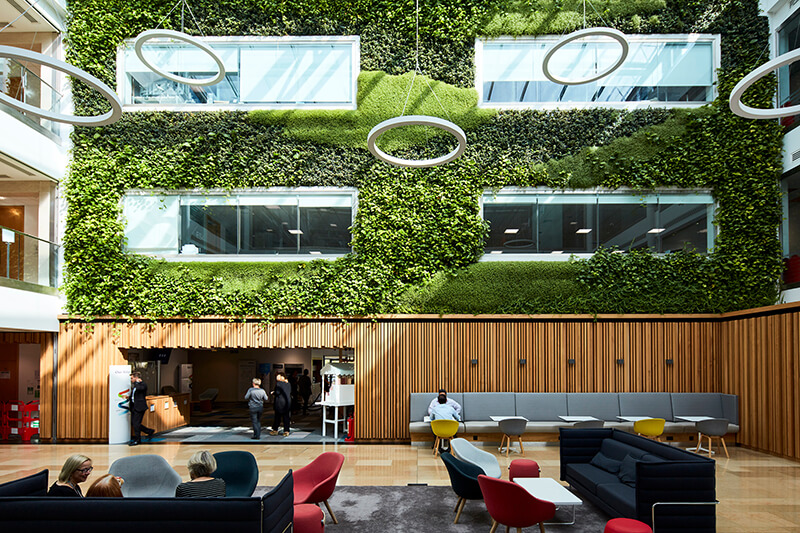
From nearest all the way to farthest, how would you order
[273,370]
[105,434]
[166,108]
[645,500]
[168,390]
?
[645,500]
[105,434]
[166,108]
[168,390]
[273,370]

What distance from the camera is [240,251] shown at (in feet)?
41.3

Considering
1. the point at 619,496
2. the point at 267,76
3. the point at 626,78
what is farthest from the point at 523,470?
the point at 267,76

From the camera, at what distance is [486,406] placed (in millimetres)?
11523

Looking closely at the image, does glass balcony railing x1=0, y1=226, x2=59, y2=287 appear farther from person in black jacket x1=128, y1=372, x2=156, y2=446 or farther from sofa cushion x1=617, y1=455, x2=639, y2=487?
sofa cushion x1=617, y1=455, x2=639, y2=487

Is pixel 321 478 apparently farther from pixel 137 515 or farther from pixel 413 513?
pixel 137 515

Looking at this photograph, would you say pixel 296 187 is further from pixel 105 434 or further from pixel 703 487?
pixel 703 487

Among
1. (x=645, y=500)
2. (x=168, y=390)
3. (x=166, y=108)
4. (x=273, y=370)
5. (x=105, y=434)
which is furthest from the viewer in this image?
(x=273, y=370)

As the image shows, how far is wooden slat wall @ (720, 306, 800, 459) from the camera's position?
9.65 m

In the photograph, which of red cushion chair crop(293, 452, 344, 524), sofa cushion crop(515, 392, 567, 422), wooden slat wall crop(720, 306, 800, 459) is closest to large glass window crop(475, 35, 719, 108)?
wooden slat wall crop(720, 306, 800, 459)

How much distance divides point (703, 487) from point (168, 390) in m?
13.0

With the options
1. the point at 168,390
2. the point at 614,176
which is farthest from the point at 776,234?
the point at 168,390

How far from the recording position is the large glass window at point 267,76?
12750mm

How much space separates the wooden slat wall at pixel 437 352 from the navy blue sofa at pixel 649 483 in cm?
446

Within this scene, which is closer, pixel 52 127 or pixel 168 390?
pixel 52 127
